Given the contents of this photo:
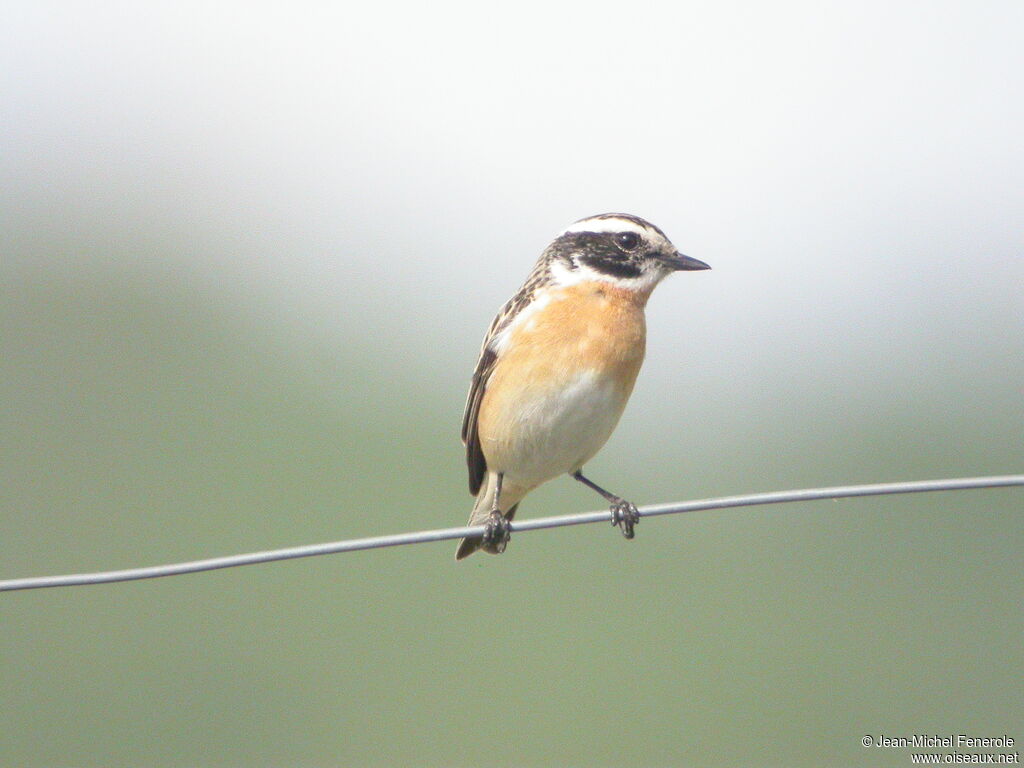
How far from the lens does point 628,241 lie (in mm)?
8562

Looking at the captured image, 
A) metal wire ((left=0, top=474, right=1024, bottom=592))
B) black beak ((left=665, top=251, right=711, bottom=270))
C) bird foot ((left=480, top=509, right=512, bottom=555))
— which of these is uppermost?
black beak ((left=665, top=251, right=711, bottom=270))

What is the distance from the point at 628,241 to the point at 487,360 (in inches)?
45.9

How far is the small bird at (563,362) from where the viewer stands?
26.2ft

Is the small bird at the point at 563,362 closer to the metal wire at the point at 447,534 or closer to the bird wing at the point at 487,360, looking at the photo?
the bird wing at the point at 487,360

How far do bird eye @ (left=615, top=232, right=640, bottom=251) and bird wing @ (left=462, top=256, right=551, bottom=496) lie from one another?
0.50 metres

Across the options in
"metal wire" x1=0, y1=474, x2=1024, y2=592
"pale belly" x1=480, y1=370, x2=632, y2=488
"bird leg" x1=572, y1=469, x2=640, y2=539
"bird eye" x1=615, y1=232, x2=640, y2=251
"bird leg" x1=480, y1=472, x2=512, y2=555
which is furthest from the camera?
"bird eye" x1=615, y1=232, x2=640, y2=251

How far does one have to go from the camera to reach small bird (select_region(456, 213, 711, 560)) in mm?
7988

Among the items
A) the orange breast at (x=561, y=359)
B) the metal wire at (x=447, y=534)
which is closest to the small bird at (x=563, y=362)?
the orange breast at (x=561, y=359)

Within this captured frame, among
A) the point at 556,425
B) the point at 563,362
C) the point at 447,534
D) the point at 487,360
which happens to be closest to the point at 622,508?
the point at 556,425

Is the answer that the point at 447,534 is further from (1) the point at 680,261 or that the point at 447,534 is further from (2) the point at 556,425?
(1) the point at 680,261

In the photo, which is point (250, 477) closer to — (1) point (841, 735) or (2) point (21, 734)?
(2) point (21, 734)

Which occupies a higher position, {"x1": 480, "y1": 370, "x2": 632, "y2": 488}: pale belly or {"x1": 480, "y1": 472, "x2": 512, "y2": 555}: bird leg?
{"x1": 480, "y1": 370, "x2": 632, "y2": 488}: pale belly

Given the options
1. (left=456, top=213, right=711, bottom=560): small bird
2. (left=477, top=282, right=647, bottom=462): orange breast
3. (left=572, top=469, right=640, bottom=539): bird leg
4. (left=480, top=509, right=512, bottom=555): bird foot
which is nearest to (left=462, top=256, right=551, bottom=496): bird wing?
(left=456, top=213, right=711, bottom=560): small bird

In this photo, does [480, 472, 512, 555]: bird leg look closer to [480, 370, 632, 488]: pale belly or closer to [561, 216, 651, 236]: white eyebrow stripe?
[480, 370, 632, 488]: pale belly
